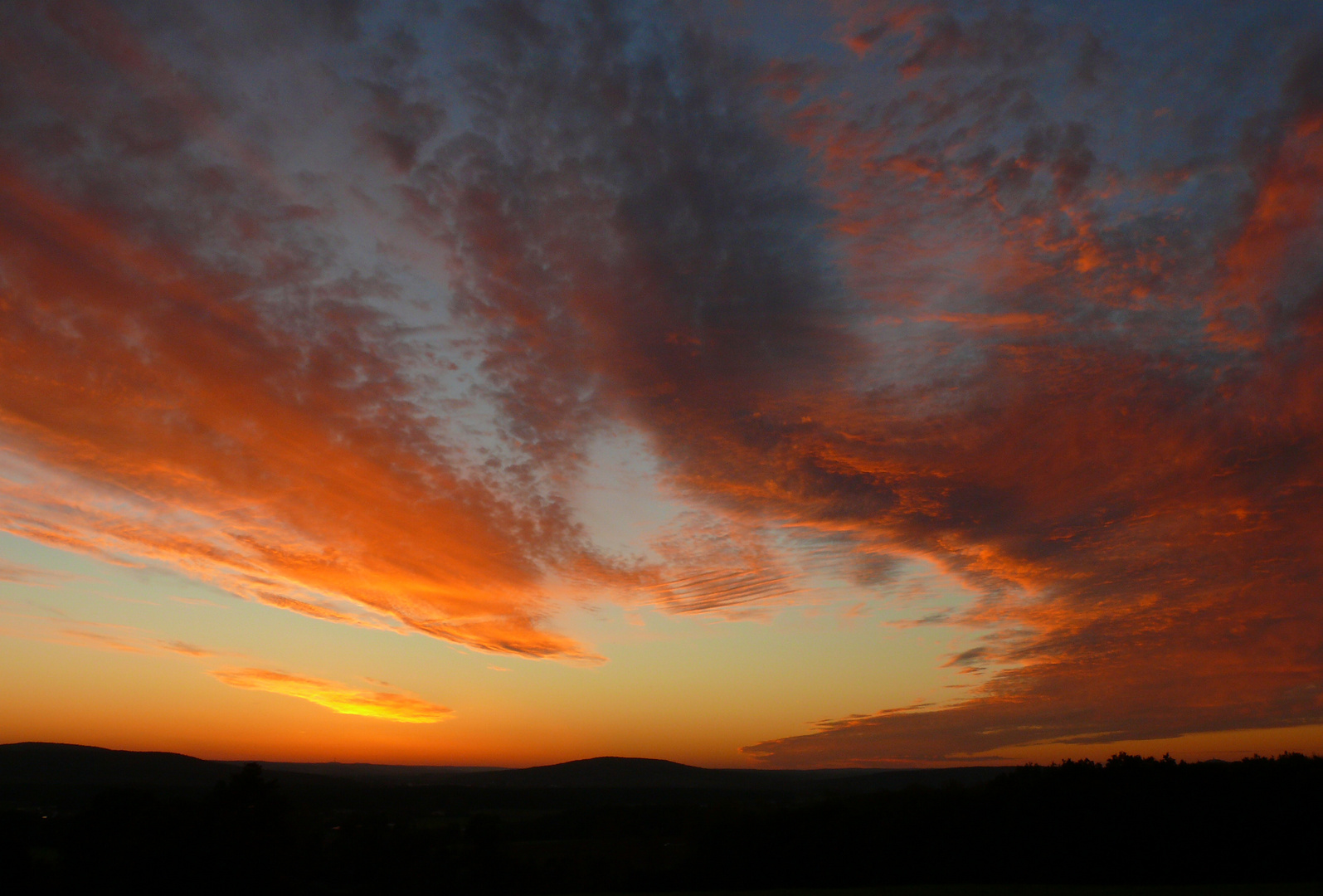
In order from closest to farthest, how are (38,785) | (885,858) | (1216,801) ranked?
(1216,801)
(885,858)
(38,785)

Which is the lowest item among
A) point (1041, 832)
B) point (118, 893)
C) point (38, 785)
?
point (118, 893)

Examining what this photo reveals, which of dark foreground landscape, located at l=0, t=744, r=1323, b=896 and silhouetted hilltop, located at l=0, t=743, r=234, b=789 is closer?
dark foreground landscape, located at l=0, t=744, r=1323, b=896

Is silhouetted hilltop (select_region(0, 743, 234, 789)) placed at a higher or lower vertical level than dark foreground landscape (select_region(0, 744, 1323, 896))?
higher

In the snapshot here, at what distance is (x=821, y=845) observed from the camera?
168ft

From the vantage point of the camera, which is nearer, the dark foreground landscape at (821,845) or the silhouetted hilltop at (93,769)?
the dark foreground landscape at (821,845)

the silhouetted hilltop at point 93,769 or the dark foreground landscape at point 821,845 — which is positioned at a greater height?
the silhouetted hilltop at point 93,769

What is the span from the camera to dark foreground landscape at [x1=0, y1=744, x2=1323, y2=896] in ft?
128

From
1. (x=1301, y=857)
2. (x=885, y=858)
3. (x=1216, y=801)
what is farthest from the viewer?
(x=885, y=858)

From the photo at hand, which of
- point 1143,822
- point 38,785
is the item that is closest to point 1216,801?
point 1143,822

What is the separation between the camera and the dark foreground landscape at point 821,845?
3916 centimetres

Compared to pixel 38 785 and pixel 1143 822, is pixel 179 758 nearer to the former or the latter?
pixel 38 785

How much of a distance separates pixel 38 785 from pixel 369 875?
337 ft

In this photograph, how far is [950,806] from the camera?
4825 cm

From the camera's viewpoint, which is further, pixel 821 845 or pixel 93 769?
pixel 93 769
